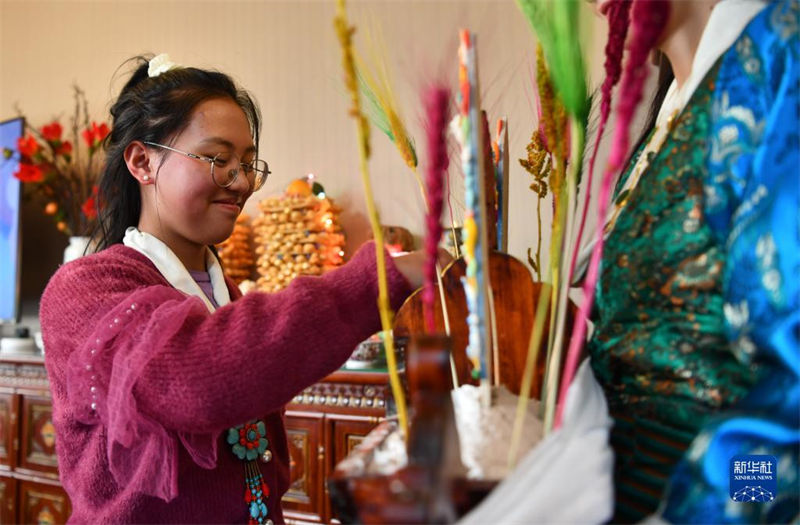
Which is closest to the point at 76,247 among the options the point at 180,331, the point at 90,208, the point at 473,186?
the point at 90,208

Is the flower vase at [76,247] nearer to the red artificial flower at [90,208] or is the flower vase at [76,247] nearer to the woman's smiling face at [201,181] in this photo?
the red artificial flower at [90,208]

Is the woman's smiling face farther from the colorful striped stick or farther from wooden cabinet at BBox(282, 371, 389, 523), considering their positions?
wooden cabinet at BBox(282, 371, 389, 523)

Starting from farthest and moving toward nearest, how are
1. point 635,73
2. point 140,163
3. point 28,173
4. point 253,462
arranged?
point 28,173 < point 140,163 < point 253,462 < point 635,73

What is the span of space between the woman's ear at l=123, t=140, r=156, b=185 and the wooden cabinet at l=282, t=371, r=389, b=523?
1.01 meters

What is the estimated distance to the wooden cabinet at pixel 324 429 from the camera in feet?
6.40

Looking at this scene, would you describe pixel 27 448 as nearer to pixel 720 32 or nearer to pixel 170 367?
pixel 170 367

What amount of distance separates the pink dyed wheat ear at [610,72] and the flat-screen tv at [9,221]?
3.09 metres

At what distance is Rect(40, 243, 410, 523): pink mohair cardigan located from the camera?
0.66 metres

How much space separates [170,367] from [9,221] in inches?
113

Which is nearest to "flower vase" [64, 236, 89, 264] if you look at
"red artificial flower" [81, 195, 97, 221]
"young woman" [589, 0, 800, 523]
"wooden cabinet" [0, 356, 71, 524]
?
"red artificial flower" [81, 195, 97, 221]

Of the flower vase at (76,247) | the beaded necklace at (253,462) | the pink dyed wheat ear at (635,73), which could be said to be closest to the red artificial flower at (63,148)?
the flower vase at (76,247)

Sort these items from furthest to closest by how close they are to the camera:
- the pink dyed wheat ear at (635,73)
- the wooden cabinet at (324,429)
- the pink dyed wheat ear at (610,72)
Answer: the wooden cabinet at (324,429) → the pink dyed wheat ear at (610,72) → the pink dyed wheat ear at (635,73)

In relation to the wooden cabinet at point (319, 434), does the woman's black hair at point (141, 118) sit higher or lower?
higher

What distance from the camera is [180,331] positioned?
0.71 m
